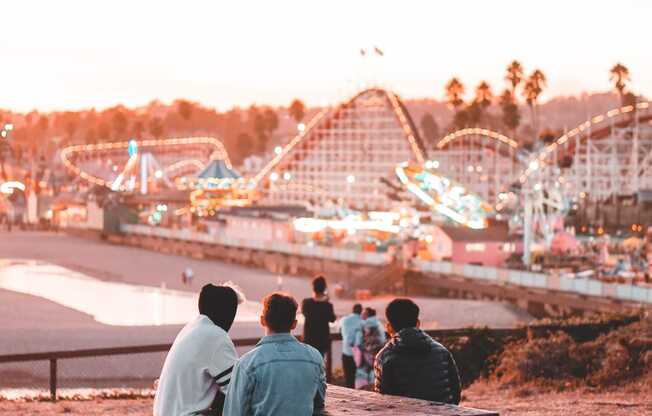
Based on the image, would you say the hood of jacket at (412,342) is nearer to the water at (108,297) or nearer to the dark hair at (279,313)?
the dark hair at (279,313)

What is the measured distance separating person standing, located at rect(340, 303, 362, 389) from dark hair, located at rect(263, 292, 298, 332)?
5160 mm

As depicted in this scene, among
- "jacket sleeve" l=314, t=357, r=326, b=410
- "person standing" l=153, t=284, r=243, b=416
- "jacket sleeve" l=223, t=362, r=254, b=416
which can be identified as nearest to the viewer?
"jacket sleeve" l=223, t=362, r=254, b=416

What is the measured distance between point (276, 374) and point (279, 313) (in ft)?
0.81

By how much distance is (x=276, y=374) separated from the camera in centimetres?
496

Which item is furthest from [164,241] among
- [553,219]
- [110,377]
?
[110,377]

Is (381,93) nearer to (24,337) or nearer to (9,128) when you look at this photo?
(24,337)

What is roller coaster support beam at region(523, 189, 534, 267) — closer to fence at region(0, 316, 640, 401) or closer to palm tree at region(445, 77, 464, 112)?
fence at region(0, 316, 640, 401)

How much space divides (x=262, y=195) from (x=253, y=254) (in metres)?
21.2

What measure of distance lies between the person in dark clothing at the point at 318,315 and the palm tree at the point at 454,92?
65701 millimetres

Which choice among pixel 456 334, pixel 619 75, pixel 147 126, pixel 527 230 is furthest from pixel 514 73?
pixel 147 126

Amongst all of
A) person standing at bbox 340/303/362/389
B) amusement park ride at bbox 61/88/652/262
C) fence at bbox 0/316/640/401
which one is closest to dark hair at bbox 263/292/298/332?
person standing at bbox 340/303/362/389

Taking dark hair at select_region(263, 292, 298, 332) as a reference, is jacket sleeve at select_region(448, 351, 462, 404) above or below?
below

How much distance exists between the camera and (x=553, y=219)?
41.3m

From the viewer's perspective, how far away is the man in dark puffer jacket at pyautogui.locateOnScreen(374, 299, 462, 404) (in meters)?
5.82
